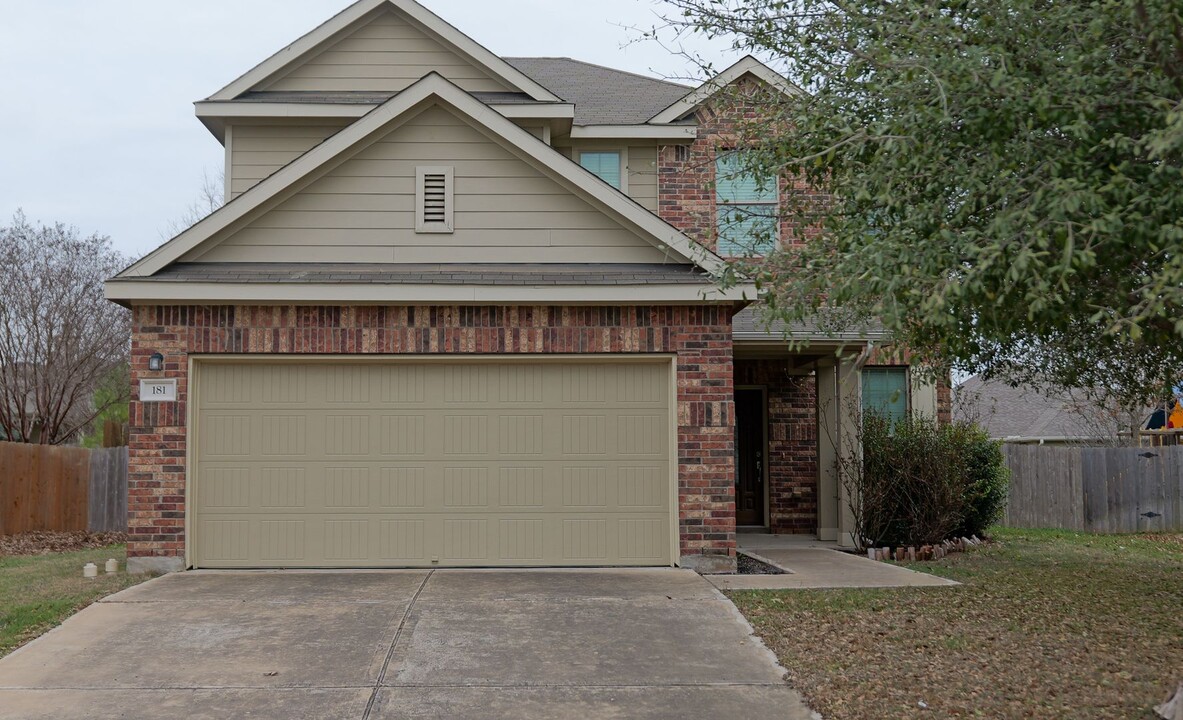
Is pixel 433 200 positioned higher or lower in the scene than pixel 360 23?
lower

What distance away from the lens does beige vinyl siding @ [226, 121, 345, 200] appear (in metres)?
14.2

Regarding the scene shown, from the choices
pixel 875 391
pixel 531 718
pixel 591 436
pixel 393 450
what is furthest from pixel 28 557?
pixel 875 391

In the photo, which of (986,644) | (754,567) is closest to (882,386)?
(754,567)

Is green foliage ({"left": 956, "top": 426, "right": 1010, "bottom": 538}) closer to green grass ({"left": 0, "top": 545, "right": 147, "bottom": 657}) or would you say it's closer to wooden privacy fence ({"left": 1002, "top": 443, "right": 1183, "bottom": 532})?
wooden privacy fence ({"left": 1002, "top": 443, "right": 1183, "bottom": 532})

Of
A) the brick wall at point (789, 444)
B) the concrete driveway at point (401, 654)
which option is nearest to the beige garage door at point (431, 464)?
the concrete driveway at point (401, 654)

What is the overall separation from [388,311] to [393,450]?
146cm

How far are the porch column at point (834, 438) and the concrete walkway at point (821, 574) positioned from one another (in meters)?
0.67

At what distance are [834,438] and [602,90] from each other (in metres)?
6.86

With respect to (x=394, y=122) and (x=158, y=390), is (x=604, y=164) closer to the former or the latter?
(x=394, y=122)

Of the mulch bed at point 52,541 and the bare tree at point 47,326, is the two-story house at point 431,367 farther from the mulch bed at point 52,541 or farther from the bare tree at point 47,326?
the bare tree at point 47,326

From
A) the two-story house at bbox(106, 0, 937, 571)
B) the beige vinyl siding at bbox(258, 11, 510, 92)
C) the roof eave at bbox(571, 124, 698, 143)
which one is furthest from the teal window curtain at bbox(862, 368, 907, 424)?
the beige vinyl siding at bbox(258, 11, 510, 92)

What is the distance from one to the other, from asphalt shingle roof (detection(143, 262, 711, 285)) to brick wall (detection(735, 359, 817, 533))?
4.60 m

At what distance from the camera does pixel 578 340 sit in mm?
10883

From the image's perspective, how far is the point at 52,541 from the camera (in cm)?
1611
